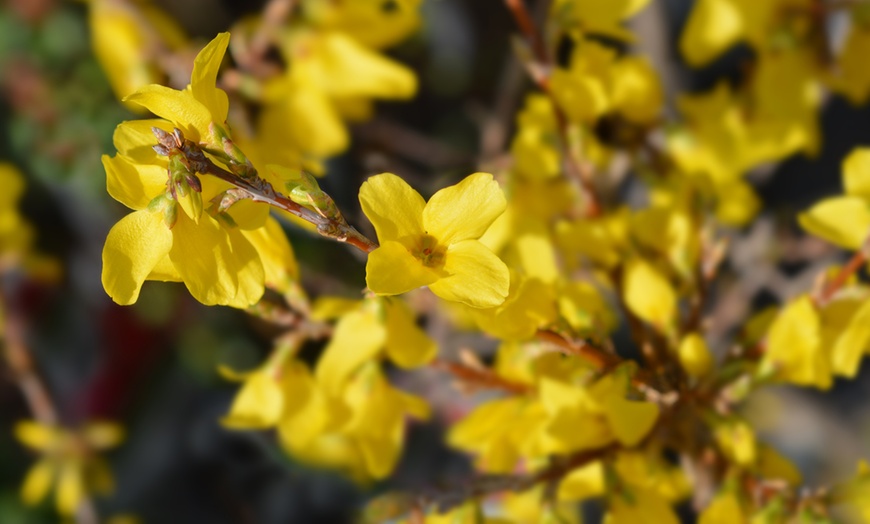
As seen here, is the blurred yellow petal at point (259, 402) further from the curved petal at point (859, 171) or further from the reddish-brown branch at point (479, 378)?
the curved petal at point (859, 171)

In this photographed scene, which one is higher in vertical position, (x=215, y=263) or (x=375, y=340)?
(x=215, y=263)

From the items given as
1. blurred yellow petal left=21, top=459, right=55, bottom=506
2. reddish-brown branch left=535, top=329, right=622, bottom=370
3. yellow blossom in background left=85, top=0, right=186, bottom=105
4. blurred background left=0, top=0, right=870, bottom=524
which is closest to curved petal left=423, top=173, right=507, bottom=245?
reddish-brown branch left=535, top=329, right=622, bottom=370

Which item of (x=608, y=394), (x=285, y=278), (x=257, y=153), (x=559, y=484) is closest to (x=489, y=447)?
(x=559, y=484)

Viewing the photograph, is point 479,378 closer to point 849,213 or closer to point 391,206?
point 391,206

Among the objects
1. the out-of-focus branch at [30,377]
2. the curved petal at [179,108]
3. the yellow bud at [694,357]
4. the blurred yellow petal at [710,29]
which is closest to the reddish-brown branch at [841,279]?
the yellow bud at [694,357]

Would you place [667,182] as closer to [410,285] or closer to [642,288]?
[642,288]

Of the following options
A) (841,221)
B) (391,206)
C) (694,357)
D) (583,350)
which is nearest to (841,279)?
(841,221)

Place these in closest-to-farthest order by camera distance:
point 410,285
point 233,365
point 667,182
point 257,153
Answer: point 410,285
point 257,153
point 667,182
point 233,365
